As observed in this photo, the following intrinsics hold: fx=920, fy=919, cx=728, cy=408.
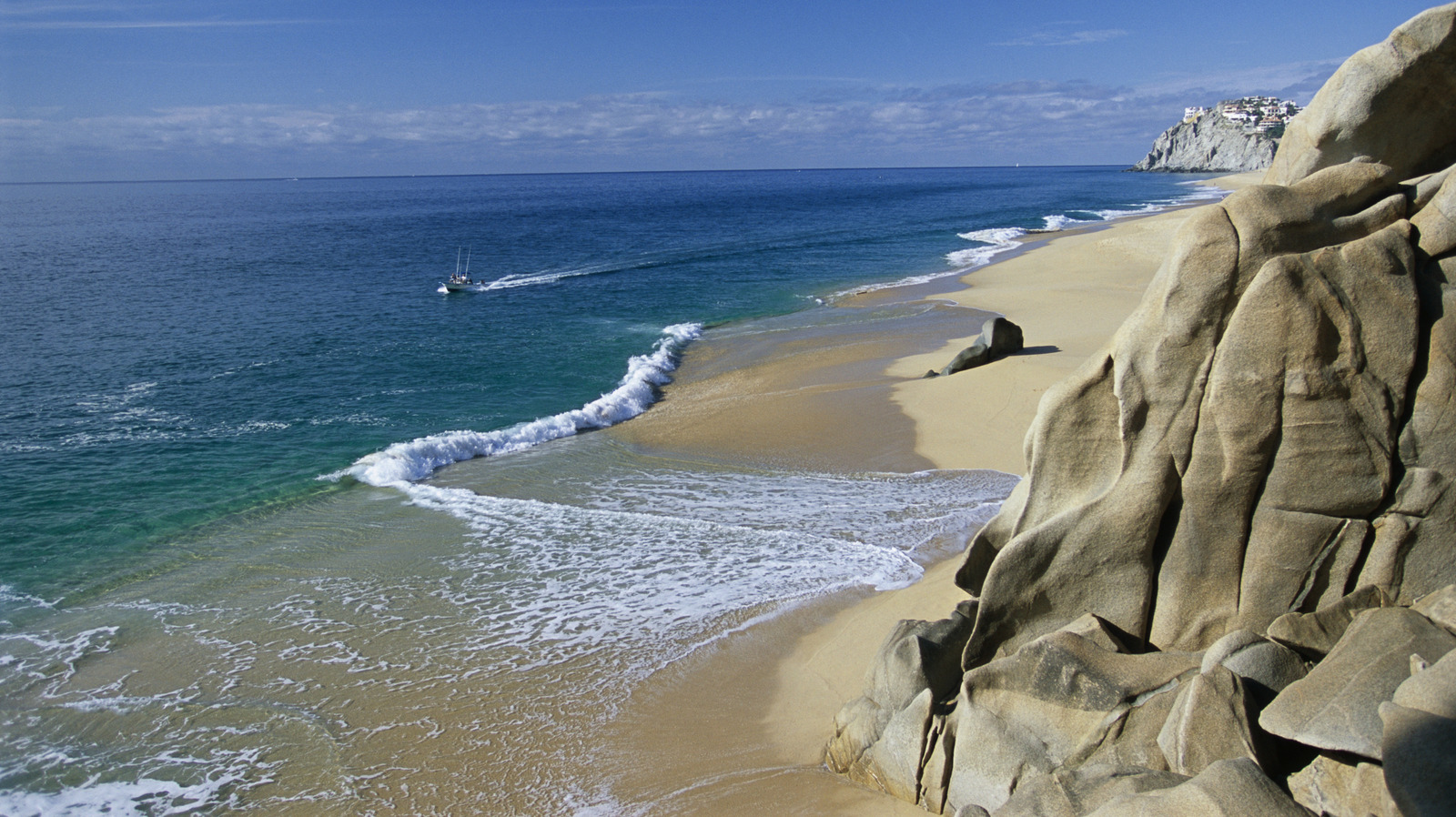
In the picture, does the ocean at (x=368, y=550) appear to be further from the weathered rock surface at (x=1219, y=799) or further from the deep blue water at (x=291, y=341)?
the weathered rock surface at (x=1219, y=799)

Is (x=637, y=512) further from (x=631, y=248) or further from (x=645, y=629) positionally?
(x=631, y=248)

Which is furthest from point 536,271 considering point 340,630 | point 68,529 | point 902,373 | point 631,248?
point 340,630

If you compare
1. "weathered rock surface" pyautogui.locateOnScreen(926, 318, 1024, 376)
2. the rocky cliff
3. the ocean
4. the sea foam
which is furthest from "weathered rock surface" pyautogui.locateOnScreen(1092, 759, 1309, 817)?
"weathered rock surface" pyautogui.locateOnScreen(926, 318, 1024, 376)

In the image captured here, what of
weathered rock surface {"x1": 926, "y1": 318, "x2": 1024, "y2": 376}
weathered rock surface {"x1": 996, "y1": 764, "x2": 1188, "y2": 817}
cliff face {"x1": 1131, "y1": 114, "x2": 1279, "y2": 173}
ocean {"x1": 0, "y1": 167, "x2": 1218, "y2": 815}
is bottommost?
ocean {"x1": 0, "y1": 167, "x2": 1218, "y2": 815}

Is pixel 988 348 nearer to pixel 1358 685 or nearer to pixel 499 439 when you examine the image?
pixel 499 439

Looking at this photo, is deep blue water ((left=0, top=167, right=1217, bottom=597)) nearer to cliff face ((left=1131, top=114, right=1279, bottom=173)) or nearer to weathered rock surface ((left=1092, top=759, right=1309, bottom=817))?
weathered rock surface ((left=1092, top=759, right=1309, bottom=817))

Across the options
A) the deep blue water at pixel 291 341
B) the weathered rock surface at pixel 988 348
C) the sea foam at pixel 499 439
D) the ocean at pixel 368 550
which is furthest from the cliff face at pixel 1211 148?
the ocean at pixel 368 550

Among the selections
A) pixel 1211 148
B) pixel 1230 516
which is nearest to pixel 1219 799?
pixel 1230 516
